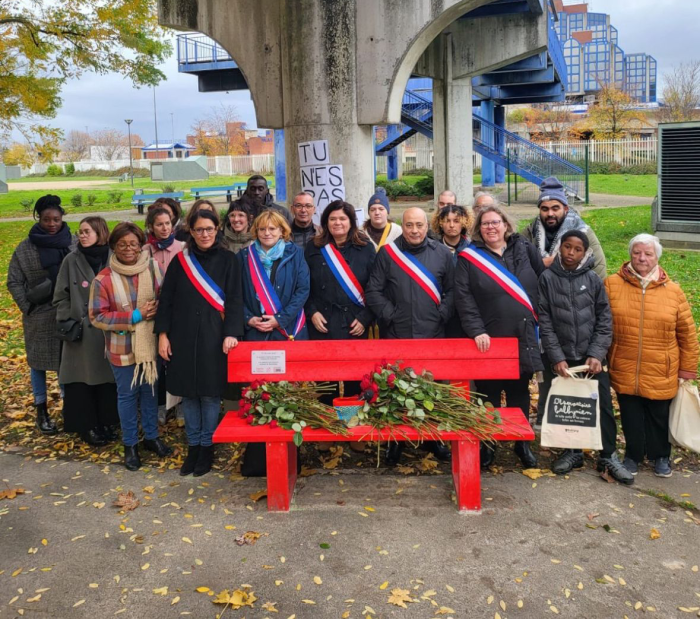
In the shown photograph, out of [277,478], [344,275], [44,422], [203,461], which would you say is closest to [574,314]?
[344,275]

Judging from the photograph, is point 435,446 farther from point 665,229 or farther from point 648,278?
point 665,229

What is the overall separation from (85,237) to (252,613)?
3.50m

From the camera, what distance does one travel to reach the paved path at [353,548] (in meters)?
4.11

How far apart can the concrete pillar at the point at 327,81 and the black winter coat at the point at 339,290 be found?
3950 millimetres

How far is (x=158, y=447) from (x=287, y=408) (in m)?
1.52

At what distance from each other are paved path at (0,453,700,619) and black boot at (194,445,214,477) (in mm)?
87

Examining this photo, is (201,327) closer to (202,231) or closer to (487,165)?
(202,231)

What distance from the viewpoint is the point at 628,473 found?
5.54 m

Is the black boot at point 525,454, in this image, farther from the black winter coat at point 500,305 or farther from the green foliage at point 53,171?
the green foliage at point 53,171

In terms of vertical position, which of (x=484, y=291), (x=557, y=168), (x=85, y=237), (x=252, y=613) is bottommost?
(x=252, y=613)

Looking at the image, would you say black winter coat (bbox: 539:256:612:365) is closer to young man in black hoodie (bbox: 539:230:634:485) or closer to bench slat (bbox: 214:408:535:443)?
young man in black hoodie (bbox: 539:230:634:485)

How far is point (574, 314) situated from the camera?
18.2 feet

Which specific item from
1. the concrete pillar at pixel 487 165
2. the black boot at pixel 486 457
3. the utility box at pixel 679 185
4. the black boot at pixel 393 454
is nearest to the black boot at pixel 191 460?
the black boot at pixel 393 454

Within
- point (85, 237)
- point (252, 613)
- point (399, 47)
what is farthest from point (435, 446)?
point (399, 47)
